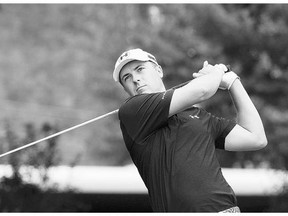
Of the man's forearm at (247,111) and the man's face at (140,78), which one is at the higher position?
the man's face at (140,78)

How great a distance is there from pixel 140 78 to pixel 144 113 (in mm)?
251

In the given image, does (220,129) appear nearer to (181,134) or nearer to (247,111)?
(247,111)

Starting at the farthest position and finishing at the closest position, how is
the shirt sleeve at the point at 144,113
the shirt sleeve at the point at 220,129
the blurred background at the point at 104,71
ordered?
the blurred background at the point at 104,71, the shirt sleeve at the point at 220,129, the shirt sleeve at the point at 144,113

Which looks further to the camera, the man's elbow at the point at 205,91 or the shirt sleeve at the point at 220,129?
the shirt sleeve at the point at 220,129

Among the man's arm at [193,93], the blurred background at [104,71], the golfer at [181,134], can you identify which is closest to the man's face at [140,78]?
the golfer at [181,134]

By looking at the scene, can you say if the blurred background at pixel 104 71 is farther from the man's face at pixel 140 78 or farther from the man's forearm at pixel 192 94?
the man's forearm at pixel 192 94

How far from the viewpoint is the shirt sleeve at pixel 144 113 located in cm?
270

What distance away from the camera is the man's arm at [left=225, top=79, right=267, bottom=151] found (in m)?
2.95

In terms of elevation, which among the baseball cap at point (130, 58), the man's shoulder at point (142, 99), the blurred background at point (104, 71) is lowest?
the man's shoulder at point (142, 99)

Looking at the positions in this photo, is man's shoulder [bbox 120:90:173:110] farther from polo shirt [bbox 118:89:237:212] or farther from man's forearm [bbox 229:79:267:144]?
man's forearm [bbox 229:79:267:144]

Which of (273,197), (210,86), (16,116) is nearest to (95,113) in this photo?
(16,116)

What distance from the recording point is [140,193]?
6.10 metres

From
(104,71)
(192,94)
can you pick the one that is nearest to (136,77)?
(192,94)

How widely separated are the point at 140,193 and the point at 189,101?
356 centimetres
